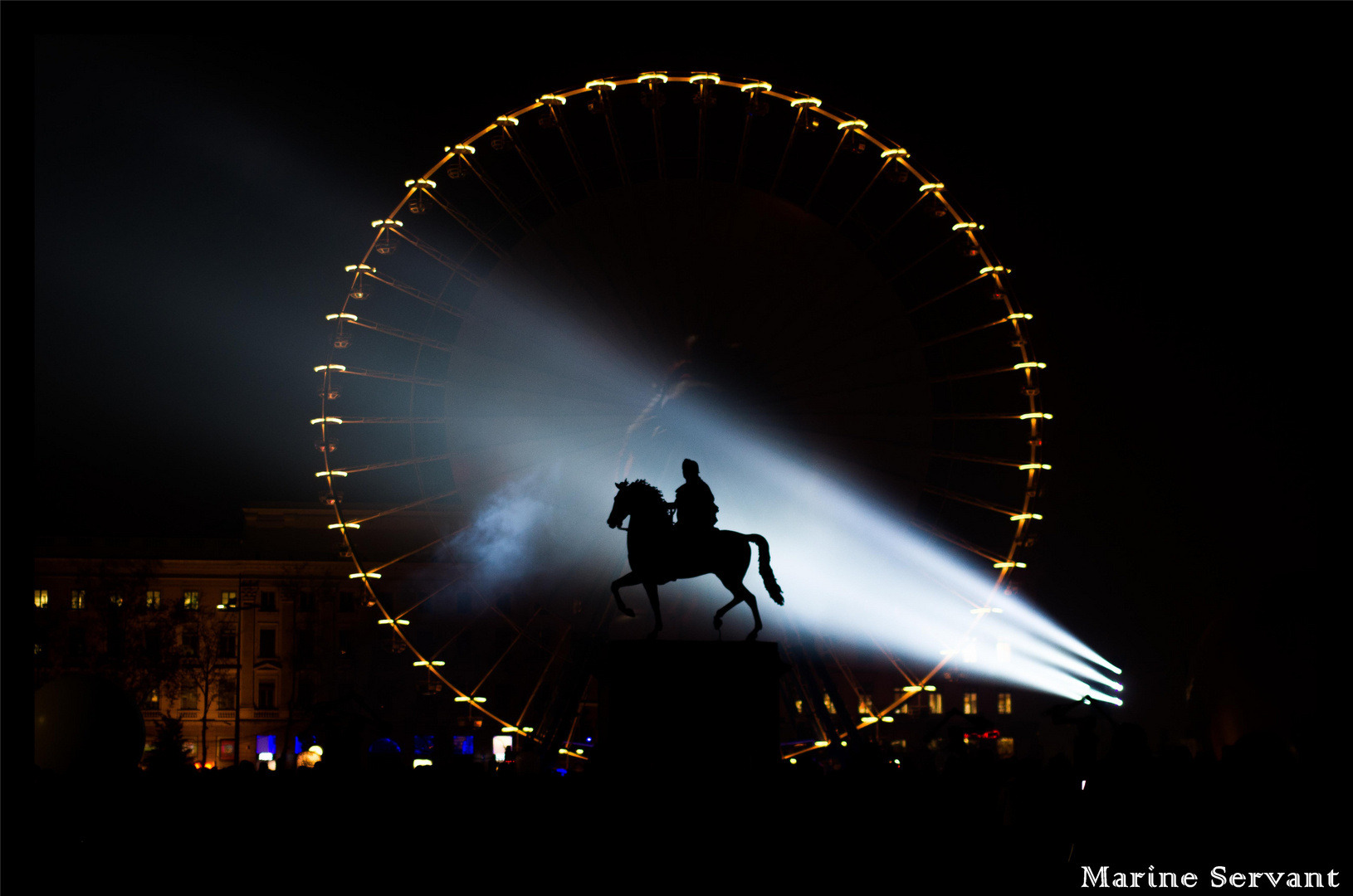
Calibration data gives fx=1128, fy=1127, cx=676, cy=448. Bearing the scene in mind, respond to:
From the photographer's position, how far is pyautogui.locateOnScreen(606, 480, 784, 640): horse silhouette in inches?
523

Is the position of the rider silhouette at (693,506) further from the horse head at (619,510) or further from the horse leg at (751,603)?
the horse leg at (751,603)

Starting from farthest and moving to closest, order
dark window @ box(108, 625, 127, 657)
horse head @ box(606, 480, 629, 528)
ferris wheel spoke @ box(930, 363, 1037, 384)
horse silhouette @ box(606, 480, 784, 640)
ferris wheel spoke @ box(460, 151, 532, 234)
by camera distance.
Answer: dark window @ box(108, 625, 127, 657) → ferris wheel spoke @ box(460, 151, 532, 234) → ferris wheel spoke @ box(930, 363, 1037, 384) → horse head @ box(606, 480, 629, 528) → horse silhouette @ box(606, 480, 784, 640)

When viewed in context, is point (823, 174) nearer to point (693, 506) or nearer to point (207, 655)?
point (693, 506)

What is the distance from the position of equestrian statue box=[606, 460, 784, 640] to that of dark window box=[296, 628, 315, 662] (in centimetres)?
3838

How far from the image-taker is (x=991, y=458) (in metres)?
17.8

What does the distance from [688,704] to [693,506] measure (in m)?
2.33

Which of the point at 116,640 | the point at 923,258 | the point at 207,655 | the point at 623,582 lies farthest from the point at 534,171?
the point at 116,640

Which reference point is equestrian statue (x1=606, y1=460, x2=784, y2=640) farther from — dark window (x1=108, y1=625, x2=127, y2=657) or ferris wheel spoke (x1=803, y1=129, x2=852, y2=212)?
dark window (x1=108, y1=625, x2=127, y2=657)

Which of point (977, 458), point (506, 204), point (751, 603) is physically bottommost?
point (751, 603)

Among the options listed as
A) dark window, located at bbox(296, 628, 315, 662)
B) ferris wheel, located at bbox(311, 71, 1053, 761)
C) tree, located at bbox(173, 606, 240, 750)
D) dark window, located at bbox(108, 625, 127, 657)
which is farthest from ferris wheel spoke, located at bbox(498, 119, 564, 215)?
dark window, located at bbox(108, 625, 127, 657)

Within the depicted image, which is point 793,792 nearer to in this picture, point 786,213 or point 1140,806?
point 1140,806

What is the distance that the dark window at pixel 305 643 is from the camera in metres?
48.4

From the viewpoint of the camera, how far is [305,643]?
160 feet

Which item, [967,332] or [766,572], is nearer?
[766,572]
